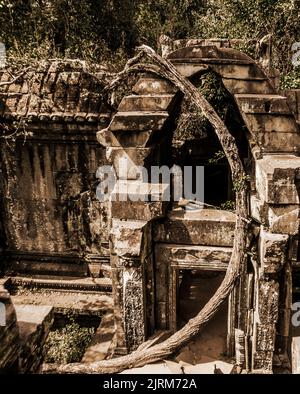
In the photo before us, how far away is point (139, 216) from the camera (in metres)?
6.59

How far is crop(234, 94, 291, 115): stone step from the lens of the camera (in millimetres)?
6254

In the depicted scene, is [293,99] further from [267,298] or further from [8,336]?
[8,336]

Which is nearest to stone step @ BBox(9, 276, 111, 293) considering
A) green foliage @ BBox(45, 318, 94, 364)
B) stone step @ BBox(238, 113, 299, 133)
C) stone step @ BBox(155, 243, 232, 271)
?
green foliage @ BBox(45, 318, 94, 364)

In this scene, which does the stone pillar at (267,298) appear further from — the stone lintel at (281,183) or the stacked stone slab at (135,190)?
the stacked stone slab at (135,190)

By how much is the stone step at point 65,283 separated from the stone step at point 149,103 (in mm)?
4805

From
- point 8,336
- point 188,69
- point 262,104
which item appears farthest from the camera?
point 188,69

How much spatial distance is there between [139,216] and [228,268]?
1693 mm

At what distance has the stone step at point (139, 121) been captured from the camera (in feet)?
21.2

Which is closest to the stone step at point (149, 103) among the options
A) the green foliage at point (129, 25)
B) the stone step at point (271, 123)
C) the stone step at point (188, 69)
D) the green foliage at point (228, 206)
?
the stone step at point (188, 69)

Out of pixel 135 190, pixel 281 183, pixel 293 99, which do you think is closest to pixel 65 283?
pixel 135 190

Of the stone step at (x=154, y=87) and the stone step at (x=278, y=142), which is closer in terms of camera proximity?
the stone step at (x=278, y=142)

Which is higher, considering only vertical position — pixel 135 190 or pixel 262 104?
pixel 262 104

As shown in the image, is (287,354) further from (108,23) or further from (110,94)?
(108,23)

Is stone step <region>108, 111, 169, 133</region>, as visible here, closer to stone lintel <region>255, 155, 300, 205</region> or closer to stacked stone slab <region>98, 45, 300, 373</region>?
stacked stone slab <region>98, 45, 300, 373</region>
